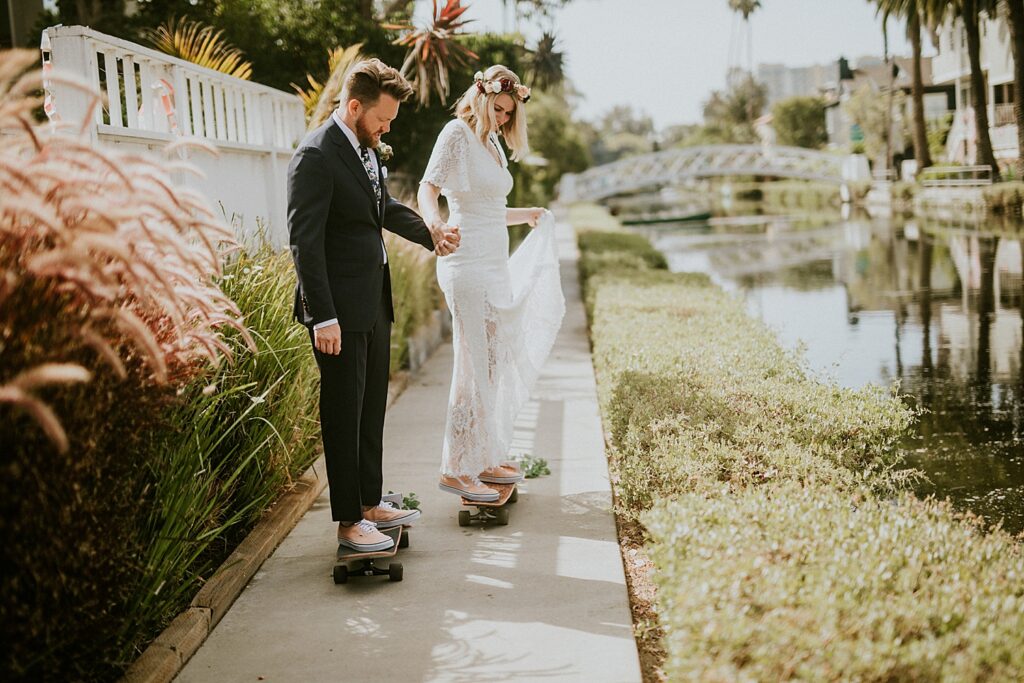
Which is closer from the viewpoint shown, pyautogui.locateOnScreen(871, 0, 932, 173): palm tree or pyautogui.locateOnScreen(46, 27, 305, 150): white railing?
pyautogui.locateOnScreen(46, 27, 305, 150): white railing

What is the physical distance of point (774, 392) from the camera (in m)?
5.71

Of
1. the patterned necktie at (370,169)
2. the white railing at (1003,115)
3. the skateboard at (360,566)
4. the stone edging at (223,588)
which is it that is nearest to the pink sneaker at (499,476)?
the skateboard at (360,566)

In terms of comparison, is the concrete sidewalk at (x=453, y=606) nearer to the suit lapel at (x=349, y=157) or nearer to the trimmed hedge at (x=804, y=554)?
the trimmed hedge at (x=804, y=554)

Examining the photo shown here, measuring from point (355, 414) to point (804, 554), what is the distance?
2.19 meters

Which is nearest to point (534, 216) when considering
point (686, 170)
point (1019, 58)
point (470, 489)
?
point (470, 489)

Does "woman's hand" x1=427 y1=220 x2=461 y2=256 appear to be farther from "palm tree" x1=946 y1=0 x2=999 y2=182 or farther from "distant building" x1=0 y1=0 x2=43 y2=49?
"palm tree" x1=946 y1=0 x2=999 y2=182

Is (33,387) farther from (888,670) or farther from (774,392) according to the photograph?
(774,392)

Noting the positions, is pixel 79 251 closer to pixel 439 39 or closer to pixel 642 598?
pixel 642 598

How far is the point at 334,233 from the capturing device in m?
4.50

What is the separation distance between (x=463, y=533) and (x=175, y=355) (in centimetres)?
245

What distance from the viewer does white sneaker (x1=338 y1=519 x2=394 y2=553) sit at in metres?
4.62

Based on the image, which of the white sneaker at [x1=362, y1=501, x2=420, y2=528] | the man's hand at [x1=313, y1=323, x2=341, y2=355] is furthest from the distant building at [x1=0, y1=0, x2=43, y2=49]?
the man's hand at [x1=313, y1=323, x2=341, y2=355]

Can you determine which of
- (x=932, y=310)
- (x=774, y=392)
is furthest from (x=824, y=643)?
(x=932, y=310)

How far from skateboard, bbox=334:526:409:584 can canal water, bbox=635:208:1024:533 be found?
287cm
